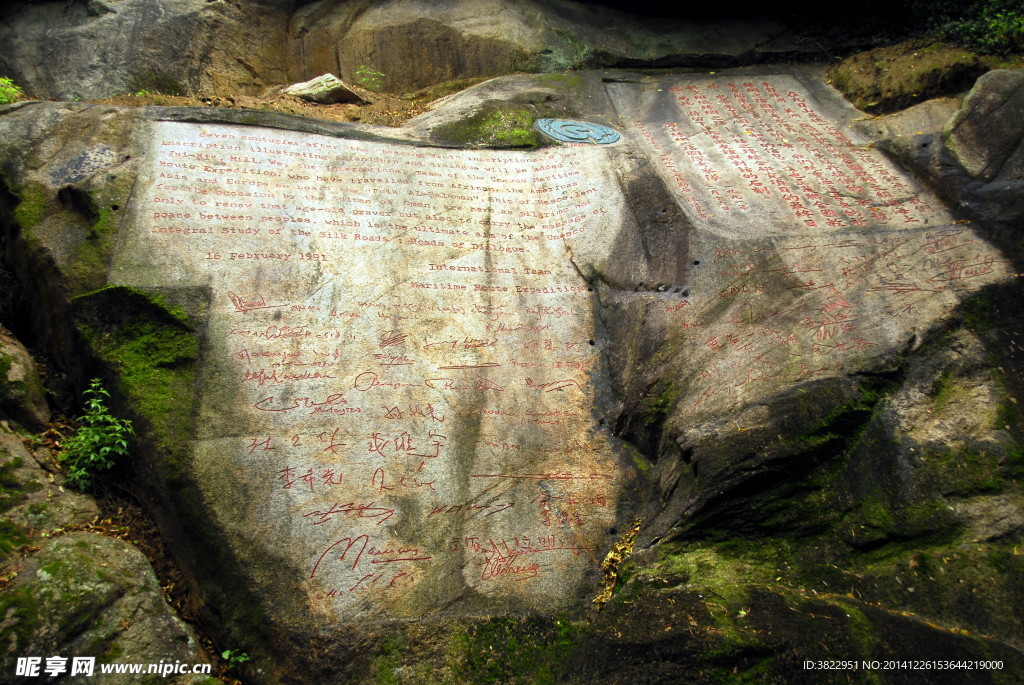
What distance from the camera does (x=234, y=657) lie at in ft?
13.7

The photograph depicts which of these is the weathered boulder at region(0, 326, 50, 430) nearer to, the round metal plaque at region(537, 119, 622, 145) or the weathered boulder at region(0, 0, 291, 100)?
the weathered boulder at region(0, 0, 291, 100)

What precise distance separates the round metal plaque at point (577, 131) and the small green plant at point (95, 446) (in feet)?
16.3

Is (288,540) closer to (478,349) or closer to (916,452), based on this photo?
(478,349)

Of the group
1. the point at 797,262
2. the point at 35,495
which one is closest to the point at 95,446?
the point at 35,495

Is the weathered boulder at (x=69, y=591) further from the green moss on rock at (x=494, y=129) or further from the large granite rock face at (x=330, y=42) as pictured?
the large granite rock face at (x=330, y=42)

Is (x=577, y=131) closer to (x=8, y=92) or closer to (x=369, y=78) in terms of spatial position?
(x=369, y=78)

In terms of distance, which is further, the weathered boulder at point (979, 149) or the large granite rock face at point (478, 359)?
the weathered boulder at point (979, 149)

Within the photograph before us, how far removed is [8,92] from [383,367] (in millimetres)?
5401

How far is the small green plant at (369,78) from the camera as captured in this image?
922 centimetres

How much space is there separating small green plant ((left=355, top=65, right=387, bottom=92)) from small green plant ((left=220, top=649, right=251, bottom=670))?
24.1 feet

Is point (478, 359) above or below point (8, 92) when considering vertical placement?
below

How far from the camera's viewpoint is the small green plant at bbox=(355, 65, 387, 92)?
922 centimetres

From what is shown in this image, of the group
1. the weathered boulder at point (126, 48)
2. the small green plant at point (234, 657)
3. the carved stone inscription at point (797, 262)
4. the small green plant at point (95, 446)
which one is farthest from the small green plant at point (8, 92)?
the carved stone inscription at point (797, 262)

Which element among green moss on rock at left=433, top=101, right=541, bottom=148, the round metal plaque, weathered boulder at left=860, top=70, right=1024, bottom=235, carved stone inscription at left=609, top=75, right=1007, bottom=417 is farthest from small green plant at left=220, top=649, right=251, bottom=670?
weathered boulder at left=860, top=70, right=1024, bottom=235
